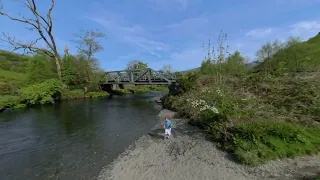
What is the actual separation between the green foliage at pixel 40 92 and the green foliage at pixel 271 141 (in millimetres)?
30409

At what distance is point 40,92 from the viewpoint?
31.9 metres

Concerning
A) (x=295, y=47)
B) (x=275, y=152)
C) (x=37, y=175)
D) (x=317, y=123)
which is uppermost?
(x=295, y=47)

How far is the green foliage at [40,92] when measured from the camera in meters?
30.1

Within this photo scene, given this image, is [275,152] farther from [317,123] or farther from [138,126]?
[138,126]

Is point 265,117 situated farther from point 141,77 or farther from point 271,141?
point 141,77

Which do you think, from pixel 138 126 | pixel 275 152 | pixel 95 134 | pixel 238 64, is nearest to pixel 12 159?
pixel 95 134

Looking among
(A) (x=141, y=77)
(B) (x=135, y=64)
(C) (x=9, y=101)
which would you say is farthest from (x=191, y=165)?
(B) (x=135, y=64)

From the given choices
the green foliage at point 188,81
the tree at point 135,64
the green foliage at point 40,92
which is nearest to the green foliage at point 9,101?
the green foliage at point 40,92

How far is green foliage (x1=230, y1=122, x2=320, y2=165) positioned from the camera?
8.50 metres

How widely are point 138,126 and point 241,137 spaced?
857 centimetres

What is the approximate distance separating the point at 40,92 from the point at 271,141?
3303 centimetres

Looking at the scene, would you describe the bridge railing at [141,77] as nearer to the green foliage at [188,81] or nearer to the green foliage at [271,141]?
the green foliage at [188,81]

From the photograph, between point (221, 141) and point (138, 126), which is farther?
point (138, 126)

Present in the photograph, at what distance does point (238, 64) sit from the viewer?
4094 cm
